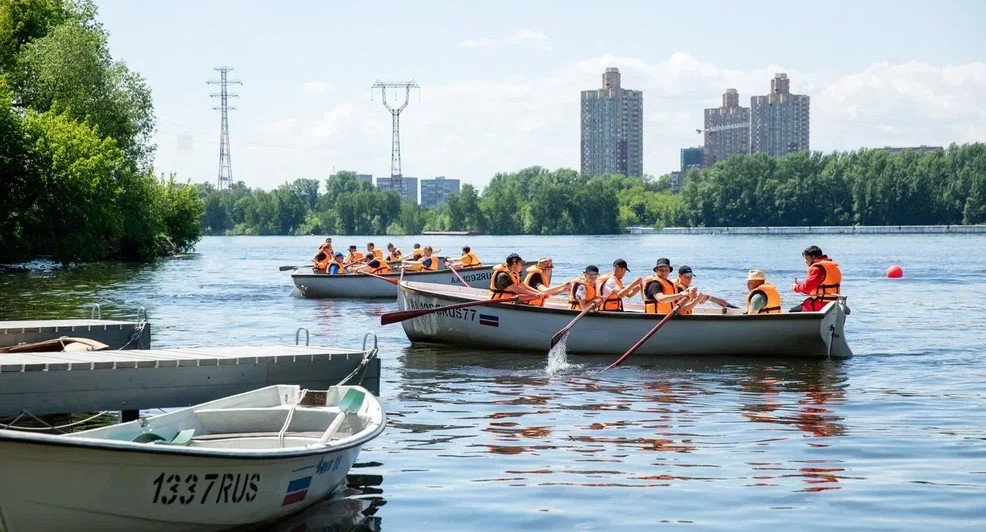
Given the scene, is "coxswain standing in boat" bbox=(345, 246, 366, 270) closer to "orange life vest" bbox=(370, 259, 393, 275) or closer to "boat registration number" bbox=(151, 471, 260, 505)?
"orange life vest" bbox=(370, 259, 393, 275)

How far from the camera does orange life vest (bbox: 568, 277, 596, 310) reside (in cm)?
Result: 2011

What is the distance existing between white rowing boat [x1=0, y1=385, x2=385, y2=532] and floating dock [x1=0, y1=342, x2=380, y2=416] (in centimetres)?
204

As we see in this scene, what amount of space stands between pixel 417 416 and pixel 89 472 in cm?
685

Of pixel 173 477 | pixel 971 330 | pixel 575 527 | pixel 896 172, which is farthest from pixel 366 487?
pixel 896 172

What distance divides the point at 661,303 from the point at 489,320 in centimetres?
306

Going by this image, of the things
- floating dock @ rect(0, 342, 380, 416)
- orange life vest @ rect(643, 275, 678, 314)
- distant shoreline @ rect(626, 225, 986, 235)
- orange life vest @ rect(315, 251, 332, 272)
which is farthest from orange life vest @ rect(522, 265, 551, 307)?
distant shoreline @ rect(626, 225, 986, 235)

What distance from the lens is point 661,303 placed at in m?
19.8

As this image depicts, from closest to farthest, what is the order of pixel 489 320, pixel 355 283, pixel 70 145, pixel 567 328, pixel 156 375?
pixel 156 375 < pixel 567 328 < pixel 489 320 < pixel 355 283 < pixel 70 145

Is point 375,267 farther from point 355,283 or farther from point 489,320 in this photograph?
point 489,320

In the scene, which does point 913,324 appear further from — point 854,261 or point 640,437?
point 854,261

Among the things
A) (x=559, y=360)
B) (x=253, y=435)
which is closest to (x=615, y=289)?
(x=559, y=360)

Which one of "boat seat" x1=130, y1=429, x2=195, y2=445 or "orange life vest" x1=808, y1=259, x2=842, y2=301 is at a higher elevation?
"orange life vest" x1=808, y1=259, x2=842, y2=301

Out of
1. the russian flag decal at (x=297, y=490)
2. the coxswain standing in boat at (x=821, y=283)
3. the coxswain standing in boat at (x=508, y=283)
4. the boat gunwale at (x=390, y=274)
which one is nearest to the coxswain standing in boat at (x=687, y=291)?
the coxswain standing in boat at (x=821, y=283)

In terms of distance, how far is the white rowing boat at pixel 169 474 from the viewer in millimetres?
7480
